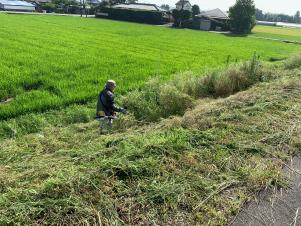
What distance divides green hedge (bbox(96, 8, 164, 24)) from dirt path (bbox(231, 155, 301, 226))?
49.9m

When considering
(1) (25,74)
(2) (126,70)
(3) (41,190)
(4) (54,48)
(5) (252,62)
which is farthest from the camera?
(4) (54,48)

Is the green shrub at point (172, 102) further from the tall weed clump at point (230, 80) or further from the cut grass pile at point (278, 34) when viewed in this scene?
the cut grass pile at point (278, 34)

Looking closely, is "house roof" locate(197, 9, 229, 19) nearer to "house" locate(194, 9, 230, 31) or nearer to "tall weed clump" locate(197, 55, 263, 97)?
"house" locate(194, 9, 230, 31)

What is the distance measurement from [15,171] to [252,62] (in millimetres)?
9320

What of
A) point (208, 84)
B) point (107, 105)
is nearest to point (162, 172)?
point (107, 105)

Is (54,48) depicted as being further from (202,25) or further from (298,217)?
(202,25)

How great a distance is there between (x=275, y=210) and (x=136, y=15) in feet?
168

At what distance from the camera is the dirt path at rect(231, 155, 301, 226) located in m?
3.25

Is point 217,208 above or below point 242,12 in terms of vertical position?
below

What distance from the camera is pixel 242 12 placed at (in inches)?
1890

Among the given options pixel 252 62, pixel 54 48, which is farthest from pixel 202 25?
pixel 252 62

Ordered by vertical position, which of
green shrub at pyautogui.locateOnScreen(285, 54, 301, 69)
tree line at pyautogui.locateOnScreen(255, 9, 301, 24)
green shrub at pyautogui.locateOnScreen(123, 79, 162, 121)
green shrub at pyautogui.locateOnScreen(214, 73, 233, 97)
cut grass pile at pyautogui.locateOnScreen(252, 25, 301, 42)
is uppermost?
tree line at pyautogui.locateOnScreen(255, 9, 301, 24)

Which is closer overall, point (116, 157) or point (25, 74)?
point (116, 157)

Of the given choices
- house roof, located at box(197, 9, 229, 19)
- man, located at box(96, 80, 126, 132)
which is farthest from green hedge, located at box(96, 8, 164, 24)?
man, located at box(96, 80, 126, 132)
